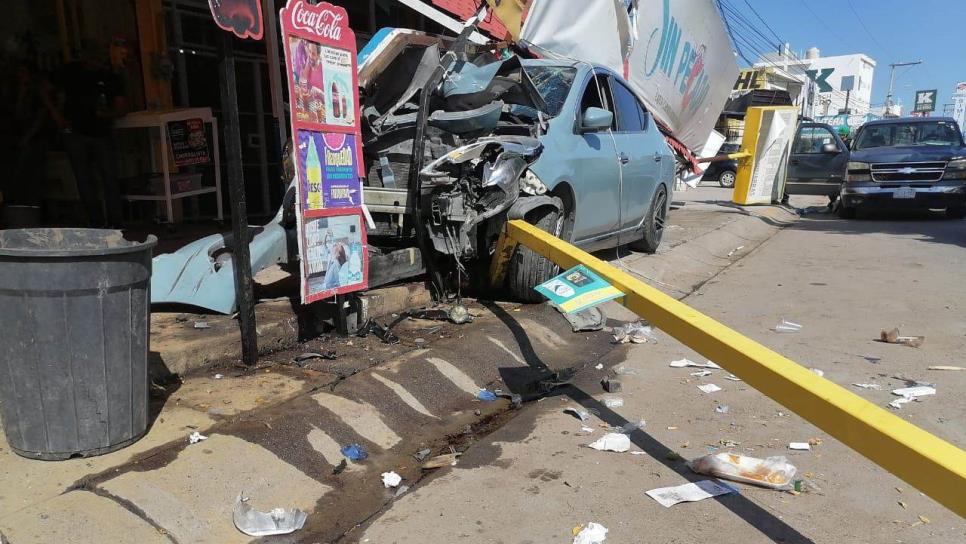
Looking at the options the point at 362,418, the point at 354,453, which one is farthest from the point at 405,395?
the point at 354,453

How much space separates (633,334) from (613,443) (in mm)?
2213

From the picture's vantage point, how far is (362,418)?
3.81m

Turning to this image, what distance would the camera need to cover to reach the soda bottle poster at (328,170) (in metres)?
4.07

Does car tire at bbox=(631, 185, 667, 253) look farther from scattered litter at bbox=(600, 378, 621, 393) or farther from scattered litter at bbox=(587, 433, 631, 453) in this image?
scattered litter at bbox=(587, 433, 631, 453)

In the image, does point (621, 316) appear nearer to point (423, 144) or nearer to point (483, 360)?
point (483, 360)

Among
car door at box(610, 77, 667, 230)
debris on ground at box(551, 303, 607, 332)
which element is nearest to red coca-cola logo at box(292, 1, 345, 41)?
debris on ground at box(551, 303, 607, 332)

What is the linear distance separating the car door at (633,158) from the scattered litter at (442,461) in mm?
4106

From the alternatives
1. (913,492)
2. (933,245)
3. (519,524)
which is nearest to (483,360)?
(519,524)

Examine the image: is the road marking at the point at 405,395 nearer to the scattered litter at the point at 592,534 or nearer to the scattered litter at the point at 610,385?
the scattered litter at the point at 610,385

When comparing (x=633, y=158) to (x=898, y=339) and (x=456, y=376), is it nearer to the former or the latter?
(x=898, y=339)

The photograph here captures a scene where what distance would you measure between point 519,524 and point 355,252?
2278 millimetres

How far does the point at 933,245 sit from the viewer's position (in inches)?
405

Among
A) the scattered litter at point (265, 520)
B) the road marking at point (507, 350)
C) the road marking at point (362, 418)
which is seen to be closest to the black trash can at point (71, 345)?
the scattered litter at point (265, 520)

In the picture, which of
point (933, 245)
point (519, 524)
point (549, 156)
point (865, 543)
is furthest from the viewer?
point (933, 245)
